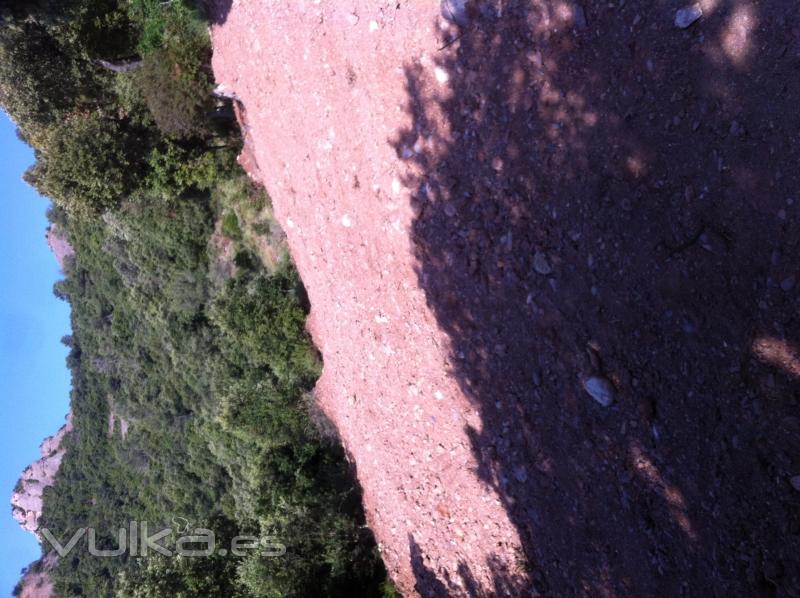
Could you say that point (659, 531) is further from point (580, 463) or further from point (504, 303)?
point (504, 303)

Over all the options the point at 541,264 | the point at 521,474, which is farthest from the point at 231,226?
the point at 541,264

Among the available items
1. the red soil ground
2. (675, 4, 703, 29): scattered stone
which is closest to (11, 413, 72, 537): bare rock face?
the red soil ground

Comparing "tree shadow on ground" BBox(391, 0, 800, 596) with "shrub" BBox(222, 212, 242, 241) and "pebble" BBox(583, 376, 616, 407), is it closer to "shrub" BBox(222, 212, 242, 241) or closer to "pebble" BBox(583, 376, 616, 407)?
"pebble" BBox(583, 376, 616, 407)

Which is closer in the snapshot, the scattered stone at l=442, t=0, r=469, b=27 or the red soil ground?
the red soil ground

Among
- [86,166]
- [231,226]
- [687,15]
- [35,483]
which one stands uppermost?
[35,483]

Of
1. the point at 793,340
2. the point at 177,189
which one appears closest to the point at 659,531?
the point at 793,340

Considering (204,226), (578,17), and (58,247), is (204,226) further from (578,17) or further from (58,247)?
(58,247)

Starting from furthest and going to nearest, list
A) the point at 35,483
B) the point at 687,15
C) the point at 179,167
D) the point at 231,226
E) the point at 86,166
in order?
the point at 35,483 < the point at 231,226 < the point at 179,167 < the point at 86,166 < the point at 687,15
